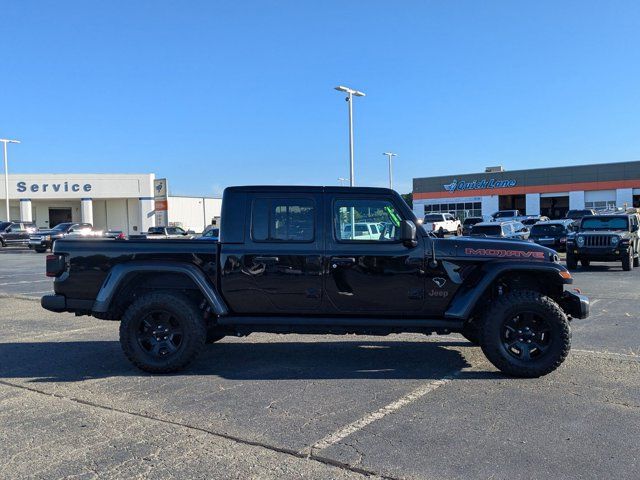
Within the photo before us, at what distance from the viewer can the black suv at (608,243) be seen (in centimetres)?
1734

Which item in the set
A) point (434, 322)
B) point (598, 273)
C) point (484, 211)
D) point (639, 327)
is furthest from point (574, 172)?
point (434, 322)

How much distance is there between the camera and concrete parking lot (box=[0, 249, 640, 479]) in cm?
377

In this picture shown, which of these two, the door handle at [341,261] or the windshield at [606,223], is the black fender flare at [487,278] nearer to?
the door handle at [341,261]

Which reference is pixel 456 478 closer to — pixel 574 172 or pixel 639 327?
pixel 639 327

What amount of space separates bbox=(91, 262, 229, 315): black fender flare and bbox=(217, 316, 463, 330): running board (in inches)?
9.2

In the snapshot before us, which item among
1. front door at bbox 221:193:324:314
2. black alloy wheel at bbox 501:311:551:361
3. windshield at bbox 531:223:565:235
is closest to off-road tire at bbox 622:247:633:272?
windshield at bbox 531:223:565:235

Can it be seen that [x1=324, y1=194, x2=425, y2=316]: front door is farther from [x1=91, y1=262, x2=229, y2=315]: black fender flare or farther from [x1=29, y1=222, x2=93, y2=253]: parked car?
[x1=29, y1=222, x2=93, y2=253]: parked car

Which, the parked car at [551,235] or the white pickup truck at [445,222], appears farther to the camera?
the white pickup truck at [445,222]

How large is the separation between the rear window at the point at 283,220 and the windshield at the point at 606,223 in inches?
613

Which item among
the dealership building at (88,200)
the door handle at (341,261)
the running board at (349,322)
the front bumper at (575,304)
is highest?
the dealership building at (88,200)

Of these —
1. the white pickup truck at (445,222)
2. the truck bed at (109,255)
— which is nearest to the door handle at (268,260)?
the truck bed at (109,255)

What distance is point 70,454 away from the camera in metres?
3.95

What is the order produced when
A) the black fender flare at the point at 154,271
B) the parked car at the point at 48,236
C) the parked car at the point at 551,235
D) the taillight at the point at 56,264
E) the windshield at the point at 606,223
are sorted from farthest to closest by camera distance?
1. the parked car at the point at 48,236
2. the parked car at the point at 551,235
3. the windshield at the point at 606,223
4. the taillight at the point at 56,264
5. the black fender flare at the point at 154,271

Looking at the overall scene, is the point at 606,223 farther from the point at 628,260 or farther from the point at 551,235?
the point at 551,235
